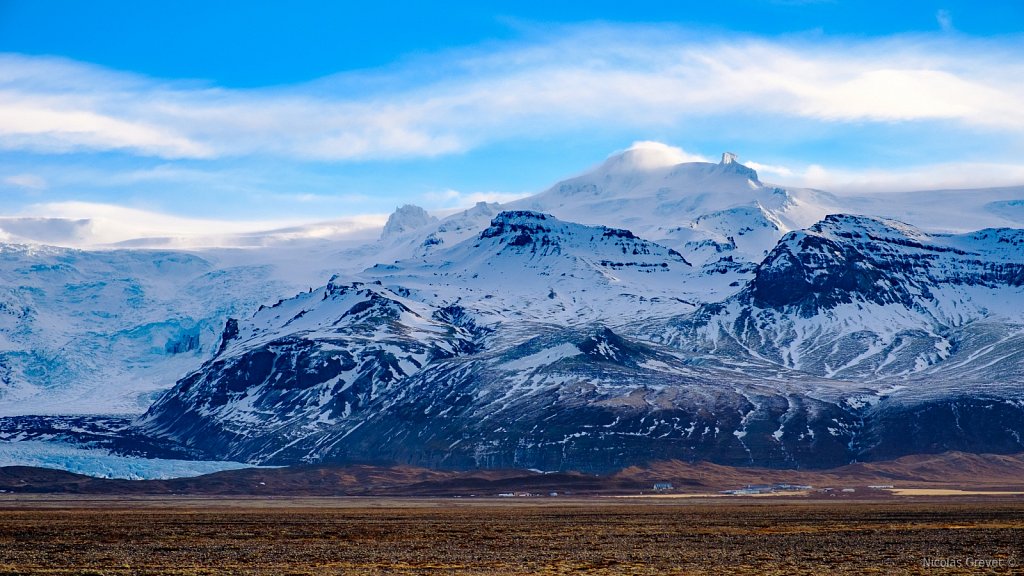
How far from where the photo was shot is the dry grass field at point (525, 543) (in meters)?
80.6

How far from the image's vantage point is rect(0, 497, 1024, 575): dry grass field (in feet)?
264

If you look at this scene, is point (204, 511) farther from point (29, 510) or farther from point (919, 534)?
point (919, 534)

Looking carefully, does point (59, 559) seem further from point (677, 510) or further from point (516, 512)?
point (677, 510)

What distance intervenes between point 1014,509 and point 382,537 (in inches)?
3031

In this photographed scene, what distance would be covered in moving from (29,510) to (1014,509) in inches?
4628

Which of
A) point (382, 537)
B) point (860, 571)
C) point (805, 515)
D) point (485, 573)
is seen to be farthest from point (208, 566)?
point (805, 515)

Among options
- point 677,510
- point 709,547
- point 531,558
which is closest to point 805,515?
point 677,510

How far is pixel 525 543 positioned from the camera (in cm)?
10075

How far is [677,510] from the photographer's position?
165125 mm

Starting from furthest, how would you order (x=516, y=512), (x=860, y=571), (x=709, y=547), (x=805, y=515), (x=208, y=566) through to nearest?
(x=516, y=512) → (x=805, y=515) → (x=709, y=547) → (x=208, y=566) → (x=860, y=571)

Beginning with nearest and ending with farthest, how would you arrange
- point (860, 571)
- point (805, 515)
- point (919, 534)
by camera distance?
point (860, 571) → point (919, 534) → point (805, 515)

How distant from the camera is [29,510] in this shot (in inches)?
6654

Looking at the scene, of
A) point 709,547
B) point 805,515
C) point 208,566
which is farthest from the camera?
point 805,515

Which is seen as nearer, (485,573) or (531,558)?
(485,573)
